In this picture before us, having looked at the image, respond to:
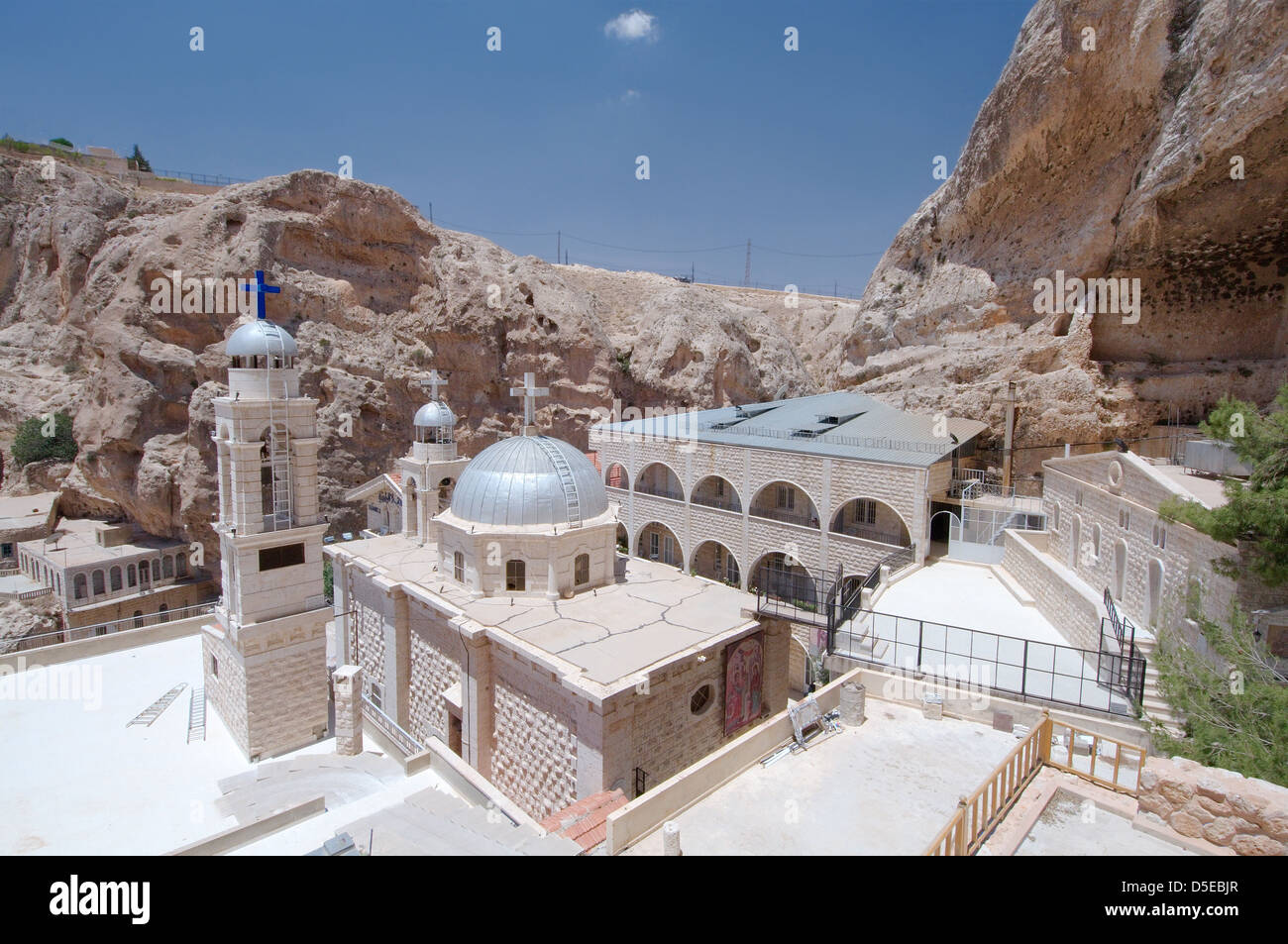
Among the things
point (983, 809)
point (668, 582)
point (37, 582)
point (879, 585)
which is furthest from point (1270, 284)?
point (37, 582)

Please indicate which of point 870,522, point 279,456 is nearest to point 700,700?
point 279,456

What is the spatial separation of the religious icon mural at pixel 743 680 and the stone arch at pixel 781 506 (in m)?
9.09

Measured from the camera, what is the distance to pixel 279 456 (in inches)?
584

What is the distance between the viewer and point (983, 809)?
22.8 ft

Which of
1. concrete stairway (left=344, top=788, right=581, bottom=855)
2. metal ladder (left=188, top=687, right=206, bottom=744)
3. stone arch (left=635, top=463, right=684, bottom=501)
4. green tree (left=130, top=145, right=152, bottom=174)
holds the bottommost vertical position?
metal ladder (left=188, top=687, right=206, bottom=744)

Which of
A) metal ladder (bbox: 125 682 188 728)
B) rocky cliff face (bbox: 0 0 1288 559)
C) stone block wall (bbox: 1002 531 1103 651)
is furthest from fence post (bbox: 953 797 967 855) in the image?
rocky cliff face (bbox: 0 0 1288 559)

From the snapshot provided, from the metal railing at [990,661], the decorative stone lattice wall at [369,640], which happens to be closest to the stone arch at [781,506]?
the metal railing at [990,661]

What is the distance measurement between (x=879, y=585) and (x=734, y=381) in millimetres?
23849

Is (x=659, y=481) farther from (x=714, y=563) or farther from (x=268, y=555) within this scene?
(x=268, y=555)

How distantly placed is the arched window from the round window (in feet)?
14.9

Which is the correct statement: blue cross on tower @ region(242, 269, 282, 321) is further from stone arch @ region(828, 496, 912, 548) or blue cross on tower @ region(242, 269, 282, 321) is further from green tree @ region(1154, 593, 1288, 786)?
green tree @ region(1154, 593, 1288, 786)

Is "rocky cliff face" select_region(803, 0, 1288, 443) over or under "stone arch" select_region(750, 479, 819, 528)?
over

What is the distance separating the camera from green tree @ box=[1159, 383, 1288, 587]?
29.6 feet

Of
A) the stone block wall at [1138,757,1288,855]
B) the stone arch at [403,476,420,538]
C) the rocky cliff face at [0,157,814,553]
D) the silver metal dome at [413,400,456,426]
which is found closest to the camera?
the stone block wall at [1138,757,1288,855]
